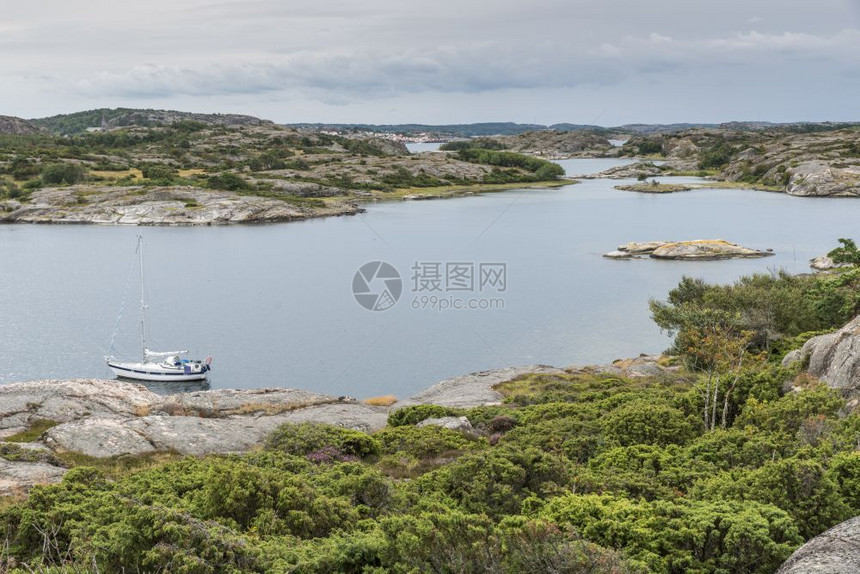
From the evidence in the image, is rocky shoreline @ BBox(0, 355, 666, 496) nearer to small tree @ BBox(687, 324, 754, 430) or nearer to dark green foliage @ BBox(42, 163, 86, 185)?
small tree @ BBox(687, 324, 754, 430)

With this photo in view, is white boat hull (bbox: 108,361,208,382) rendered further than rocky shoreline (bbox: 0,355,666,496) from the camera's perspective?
Yes


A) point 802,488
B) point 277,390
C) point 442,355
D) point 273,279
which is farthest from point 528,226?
point 802,488

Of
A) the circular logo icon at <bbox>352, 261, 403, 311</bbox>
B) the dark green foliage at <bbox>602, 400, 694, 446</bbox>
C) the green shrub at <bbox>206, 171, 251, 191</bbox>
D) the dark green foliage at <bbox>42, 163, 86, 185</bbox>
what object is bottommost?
the circular logo icon at <bbox>352, 261, 403, 311</bbox>

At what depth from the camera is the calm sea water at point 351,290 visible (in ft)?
145

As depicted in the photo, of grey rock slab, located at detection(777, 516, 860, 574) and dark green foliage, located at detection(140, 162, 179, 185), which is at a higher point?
dark green foliage, located at detection(140, 162, 179, 185)

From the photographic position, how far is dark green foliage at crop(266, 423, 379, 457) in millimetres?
20062

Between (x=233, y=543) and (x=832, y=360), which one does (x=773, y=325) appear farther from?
(x=233, y=543)

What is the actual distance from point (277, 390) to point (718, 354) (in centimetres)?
1971

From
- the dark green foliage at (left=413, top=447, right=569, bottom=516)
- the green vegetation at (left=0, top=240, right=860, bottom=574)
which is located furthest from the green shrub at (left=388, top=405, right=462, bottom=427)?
the dark green foliage at (left=413, top=447, right=569, bottom=516)

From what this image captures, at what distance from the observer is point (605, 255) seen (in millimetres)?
79562

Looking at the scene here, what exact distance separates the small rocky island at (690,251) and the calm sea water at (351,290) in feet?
8.56

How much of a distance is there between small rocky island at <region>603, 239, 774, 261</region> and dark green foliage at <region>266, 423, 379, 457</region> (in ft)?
206

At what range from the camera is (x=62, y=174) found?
409 ft

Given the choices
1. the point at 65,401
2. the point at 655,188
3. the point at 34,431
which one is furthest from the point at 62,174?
the point at 655,188
